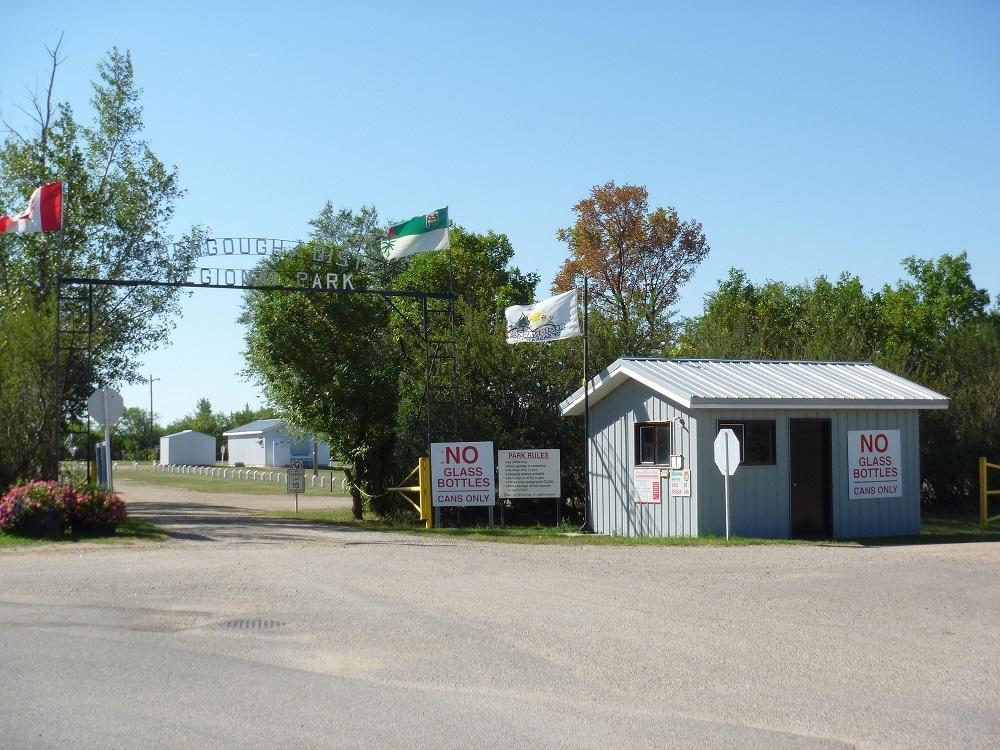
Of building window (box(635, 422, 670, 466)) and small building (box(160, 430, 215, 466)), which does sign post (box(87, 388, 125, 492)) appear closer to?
building window (box(635, 422, 670, 466))

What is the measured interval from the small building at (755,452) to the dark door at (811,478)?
0.06 feet

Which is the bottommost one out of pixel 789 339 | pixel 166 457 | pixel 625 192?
pixel 166 457

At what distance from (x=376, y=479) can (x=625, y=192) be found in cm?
1967

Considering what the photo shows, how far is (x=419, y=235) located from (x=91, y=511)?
8.59m

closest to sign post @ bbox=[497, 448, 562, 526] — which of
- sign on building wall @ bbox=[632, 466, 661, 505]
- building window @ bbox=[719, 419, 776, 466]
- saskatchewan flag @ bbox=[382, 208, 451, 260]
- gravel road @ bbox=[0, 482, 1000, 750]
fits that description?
sign on building wall @ bbox=[632, 466, 661, 505]

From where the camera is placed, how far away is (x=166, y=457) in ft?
295

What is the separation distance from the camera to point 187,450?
90.6 meters

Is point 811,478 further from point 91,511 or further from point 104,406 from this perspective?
point 104,406

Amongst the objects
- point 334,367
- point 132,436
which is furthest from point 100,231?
point 132,436

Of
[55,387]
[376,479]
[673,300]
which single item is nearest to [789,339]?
[673,300]

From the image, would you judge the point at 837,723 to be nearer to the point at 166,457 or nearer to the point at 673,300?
the point at 673,300

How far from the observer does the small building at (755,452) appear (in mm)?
18359

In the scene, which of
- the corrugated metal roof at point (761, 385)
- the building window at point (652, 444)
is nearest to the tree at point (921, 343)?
the corrugated metal roof at point (761, 385)

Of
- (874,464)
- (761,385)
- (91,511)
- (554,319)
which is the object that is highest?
(554,319)
